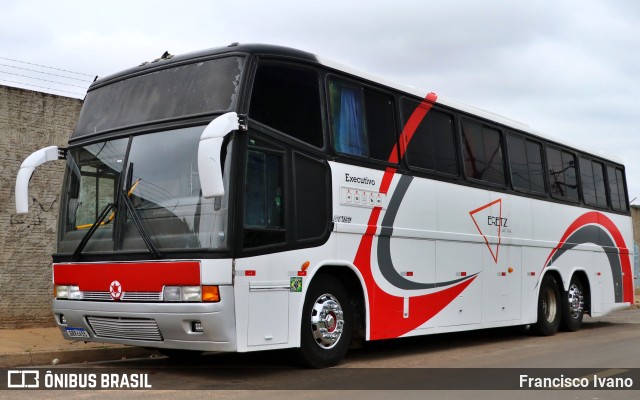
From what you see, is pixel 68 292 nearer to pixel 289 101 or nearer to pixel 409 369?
pixel 289 101

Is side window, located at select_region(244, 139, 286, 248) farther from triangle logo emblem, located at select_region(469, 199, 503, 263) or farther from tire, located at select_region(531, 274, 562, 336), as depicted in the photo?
tire, located at select_region(531, 274, 562, 336)

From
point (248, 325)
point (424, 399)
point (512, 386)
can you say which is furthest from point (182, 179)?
point (512, 386)

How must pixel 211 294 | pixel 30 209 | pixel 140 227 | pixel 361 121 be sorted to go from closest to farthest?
pixel 211 294 → pixel 140 227 → pixel 361 121 → pixel 30 209

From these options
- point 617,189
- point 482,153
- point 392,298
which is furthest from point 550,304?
point 392,298

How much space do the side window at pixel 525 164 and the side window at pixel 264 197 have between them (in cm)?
608

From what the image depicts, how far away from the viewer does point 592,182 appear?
16266mm

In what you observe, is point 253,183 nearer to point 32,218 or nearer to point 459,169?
point 459,169

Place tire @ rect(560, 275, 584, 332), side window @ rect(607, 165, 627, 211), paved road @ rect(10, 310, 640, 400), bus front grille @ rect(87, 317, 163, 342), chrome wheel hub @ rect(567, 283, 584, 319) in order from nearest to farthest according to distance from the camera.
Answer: paved road @ rect(10, 310, 640, 400) < bus front grille @ rect(87, 317, 163, 342) < tire @ rect(560, 275, 584, 332) < chrome wheel hub @ rect(567, 283, 584, 319) < side window @ rect(607, 165, 627, 211)

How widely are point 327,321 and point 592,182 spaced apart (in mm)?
9288

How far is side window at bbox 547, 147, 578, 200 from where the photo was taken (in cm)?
1472

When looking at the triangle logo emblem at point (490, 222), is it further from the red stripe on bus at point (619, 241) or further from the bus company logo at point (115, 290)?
the bus company logo at point (115, 290)

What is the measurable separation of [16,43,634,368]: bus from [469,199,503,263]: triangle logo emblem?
0.13 m

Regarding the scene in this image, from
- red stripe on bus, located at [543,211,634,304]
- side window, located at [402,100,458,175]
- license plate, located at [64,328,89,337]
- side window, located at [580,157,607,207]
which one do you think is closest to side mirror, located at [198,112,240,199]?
license plate, located at [64,328,89,337]

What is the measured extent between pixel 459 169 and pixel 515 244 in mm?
2218
